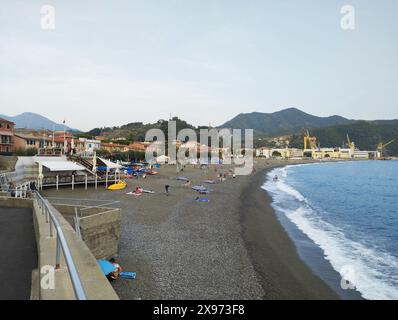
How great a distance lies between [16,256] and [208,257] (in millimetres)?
8371

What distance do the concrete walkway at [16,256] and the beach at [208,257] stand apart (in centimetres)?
344

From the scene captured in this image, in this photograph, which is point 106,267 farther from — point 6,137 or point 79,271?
point 6,137

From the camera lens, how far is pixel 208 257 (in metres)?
13.5

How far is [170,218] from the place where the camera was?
2031 cm

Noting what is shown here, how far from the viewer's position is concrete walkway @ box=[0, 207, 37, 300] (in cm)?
527

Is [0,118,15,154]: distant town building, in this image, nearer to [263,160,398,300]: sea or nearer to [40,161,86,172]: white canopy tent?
[40,161,86,172]: white canopy tent

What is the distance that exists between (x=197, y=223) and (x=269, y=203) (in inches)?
528

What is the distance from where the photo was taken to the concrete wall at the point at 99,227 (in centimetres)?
1061

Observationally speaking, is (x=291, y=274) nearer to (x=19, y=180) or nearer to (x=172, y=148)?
(x=19, y=180)

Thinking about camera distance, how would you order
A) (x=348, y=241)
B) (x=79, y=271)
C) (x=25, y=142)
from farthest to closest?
(x=25, y=142)
(x=348, y=241)
(x=79, y=271)

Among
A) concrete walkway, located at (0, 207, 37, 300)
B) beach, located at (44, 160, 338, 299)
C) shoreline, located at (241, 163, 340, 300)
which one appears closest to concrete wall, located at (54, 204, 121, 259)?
beach, located at (44, 160, 338, 299)

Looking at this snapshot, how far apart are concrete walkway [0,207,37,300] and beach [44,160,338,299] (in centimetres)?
344

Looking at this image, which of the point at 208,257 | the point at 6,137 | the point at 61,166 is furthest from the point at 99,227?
the point at 6,137

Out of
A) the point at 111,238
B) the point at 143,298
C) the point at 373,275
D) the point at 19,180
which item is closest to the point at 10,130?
the point at 19,180
